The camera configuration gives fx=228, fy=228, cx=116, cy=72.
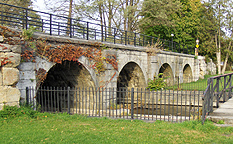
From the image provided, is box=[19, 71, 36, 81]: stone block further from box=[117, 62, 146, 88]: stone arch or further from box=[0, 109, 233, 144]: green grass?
box=[117, 62, 146, 88]: stone arch

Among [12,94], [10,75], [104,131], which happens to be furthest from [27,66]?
[104,131]

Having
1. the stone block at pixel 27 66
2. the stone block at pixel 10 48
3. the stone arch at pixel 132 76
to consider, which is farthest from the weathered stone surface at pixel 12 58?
the stone arch at pixel 132 76

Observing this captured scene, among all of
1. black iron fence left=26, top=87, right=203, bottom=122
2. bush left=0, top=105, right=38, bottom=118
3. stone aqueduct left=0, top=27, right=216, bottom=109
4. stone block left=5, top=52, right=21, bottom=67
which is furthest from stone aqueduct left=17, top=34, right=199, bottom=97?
bush left=0, top=105, right=38, bottom=118

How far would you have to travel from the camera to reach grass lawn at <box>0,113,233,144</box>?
5070mm

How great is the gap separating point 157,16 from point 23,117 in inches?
679

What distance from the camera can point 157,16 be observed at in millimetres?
21406

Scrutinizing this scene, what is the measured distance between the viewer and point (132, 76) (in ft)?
52.5

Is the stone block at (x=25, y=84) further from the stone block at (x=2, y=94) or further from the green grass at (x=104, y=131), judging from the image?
the green grass at (x=104, y=131)

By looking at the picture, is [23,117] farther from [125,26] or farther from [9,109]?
[125,26]

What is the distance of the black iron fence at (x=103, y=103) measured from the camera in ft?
23.6

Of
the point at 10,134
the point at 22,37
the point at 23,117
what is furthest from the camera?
the point at 22,37

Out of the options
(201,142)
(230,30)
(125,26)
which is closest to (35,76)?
(201,142)

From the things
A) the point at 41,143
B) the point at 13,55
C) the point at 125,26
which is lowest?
the point at 41,143

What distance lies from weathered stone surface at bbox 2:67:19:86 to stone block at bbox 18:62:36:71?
640 millimetres
